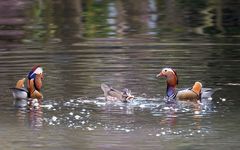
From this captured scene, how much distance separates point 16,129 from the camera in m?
11.0

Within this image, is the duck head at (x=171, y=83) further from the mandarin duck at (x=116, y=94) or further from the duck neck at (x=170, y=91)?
the mandarin duck at (x=116, y=94)

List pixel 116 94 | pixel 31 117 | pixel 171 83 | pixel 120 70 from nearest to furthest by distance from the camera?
pixel 31 117, pixel 116 94, pixel 171 83, pixel 120 70

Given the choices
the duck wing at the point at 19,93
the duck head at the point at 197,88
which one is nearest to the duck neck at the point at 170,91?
the duck head at the point at 197,88

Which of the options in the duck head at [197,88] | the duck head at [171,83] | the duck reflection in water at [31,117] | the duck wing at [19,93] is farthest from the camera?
the duck wing at [19,93]

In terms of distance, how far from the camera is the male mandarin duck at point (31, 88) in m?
12.8

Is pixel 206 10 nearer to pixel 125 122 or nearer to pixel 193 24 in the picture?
pixel 193 24

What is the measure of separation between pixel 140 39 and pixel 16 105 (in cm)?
716

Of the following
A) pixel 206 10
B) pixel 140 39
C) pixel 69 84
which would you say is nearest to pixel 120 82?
pixel 69 84

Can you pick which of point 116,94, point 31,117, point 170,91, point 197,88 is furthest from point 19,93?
point 197,88

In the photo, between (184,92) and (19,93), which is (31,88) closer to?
(19,93)

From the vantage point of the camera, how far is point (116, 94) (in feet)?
40.9

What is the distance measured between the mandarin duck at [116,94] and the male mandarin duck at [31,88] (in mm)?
A: 904

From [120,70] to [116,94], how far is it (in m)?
2.55

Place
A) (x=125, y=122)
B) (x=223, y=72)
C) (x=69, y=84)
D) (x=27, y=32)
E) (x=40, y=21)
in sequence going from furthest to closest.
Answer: (x=40, y=21), (x=27, y=32), (x=223, y=72), (x=69, y=84), (x=125, y=122)
